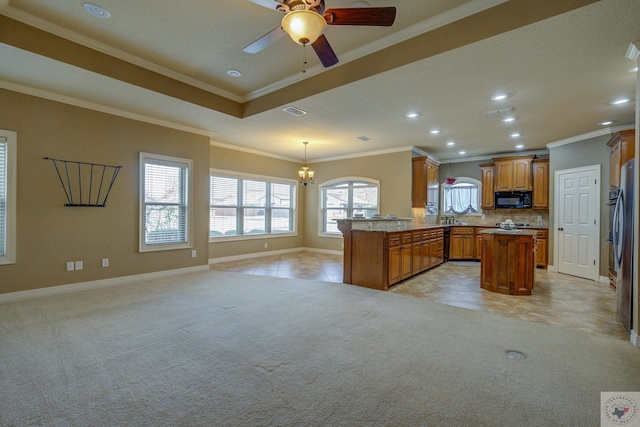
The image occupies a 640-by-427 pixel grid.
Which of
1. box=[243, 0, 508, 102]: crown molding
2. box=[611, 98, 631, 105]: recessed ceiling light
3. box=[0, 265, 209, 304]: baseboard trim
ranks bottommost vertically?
box=[0, 265, 209, 304]: baseboard trim

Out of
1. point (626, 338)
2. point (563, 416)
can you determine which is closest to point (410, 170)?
point (626, 338)

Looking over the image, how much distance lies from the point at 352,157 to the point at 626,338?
6445 mm

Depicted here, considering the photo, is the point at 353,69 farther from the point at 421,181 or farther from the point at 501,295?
the point at 421,181

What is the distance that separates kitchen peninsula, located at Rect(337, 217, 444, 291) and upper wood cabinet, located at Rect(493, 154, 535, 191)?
11.2ft

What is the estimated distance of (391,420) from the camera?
5.57 ft

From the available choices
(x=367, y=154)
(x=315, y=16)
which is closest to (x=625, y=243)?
(x=315, y=16)

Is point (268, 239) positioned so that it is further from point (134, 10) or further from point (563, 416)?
point (563, 416)

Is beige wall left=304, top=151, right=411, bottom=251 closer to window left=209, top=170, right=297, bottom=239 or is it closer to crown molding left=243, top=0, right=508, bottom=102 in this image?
window left=209, top=170, right=297, bottom=239

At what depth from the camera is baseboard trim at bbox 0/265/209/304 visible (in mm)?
3908

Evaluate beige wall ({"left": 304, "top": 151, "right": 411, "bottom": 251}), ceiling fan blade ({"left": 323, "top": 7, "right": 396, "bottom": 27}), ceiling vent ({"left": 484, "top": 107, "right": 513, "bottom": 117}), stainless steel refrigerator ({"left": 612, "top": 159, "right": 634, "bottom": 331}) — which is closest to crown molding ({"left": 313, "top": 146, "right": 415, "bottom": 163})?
beige wall ({"left": 304, "top": 151, "right": 411, "bottom": 251})

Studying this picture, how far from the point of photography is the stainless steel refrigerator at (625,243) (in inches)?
118

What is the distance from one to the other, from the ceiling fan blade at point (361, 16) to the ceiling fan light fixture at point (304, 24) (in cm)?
13

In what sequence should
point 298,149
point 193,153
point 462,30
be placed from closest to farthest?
point 462,30 < point 193,153 < point 298,149

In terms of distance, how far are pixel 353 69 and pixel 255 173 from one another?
473cm
